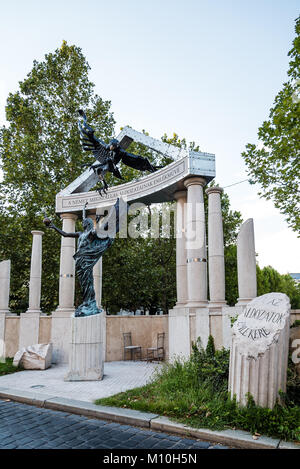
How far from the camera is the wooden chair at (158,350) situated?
13739mm

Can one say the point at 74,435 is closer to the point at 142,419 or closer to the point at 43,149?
the point at 142,419

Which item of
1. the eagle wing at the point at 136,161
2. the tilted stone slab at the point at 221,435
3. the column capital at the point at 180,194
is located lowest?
the tilted stone slab at the point at 221,435

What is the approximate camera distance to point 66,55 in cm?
2180

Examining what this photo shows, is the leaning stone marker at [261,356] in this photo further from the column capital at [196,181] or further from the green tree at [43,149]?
the green tree at [43,149]

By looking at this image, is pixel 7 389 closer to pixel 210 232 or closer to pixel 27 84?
pixel 210 232

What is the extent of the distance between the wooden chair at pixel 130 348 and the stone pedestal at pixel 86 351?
435 centimetres

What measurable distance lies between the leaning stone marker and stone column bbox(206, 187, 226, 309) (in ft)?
15.0

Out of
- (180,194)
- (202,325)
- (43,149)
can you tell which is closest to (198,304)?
(202,325)

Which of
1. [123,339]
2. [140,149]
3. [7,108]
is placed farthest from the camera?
[140,149]

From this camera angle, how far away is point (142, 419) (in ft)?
17.6

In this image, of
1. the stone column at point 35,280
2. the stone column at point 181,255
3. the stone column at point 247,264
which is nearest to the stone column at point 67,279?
the stone column at point 35,280

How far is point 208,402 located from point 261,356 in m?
1.19

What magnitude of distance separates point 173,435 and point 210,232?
6.98 metres

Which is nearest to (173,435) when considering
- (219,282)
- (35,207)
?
(219,282)
